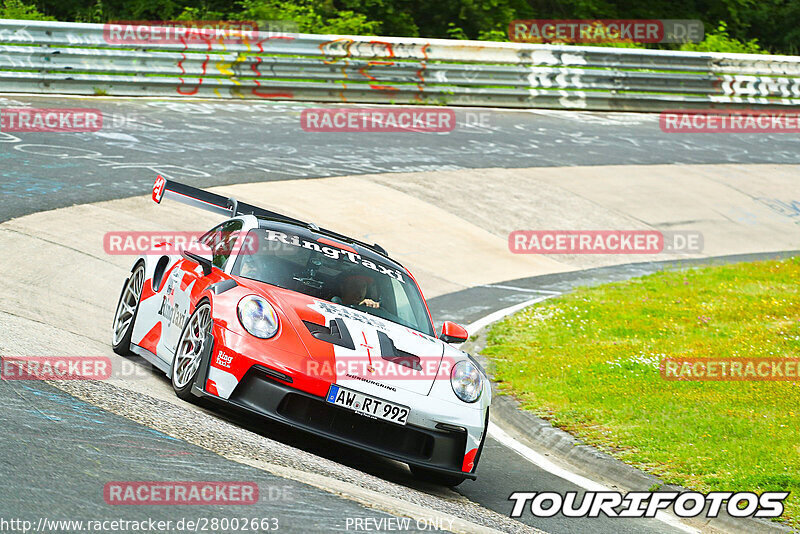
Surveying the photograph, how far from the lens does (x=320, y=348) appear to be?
632cm

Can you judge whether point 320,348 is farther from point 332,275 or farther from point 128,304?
point 128,304

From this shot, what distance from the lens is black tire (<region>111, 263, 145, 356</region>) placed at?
27.7 feet

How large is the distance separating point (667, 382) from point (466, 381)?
342 centimetres

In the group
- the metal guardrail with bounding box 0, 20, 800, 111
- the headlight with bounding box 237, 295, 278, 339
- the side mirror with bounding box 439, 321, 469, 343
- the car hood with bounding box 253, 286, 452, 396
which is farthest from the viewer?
the metal guardrail with bounding box 0, 20, 800, 111

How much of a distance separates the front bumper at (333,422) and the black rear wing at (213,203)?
2272 millimetres

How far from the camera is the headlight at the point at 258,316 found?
252 inches

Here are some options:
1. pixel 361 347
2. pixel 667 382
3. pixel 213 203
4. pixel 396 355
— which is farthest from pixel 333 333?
pixel 667 382

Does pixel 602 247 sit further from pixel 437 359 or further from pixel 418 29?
pixel 418 29

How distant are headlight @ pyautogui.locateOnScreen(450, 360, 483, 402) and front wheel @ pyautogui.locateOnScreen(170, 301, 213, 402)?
63.1 inches

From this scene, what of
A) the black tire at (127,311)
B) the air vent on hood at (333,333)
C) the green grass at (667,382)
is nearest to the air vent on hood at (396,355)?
the air vent on hood at (333,333)

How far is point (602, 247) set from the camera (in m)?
17.9

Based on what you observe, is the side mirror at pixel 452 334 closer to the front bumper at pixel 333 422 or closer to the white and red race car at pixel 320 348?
the white and red race car at pixel 320 348

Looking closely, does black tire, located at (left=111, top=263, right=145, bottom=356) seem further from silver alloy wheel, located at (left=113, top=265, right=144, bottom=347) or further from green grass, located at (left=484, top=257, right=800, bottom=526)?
green grass, located at (left=484, top=257, right=800, bottom=526)

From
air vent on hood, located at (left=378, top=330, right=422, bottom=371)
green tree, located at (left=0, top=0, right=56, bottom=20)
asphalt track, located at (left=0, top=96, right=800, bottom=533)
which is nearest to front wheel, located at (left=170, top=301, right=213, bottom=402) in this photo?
asphalt track, located at (left=0, top=96, right=800, bottom=533)
